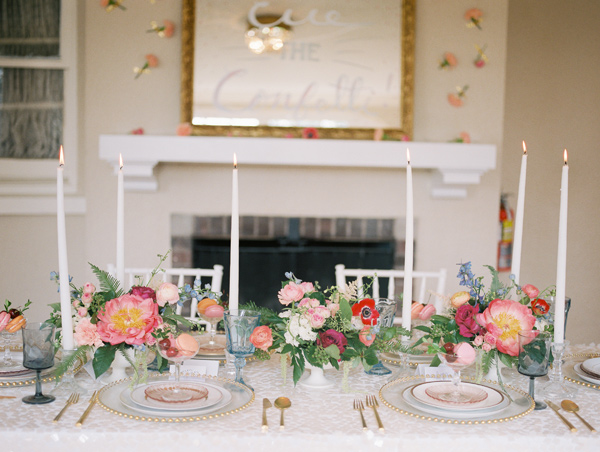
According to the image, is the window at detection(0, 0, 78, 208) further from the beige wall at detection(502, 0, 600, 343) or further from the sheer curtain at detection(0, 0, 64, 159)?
the beige wall at detection(502, 0, 600, 343)

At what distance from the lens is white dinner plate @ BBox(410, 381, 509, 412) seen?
1252 millimetres

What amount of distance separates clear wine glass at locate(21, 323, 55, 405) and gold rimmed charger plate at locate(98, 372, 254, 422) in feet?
0.40

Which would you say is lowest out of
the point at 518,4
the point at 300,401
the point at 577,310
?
the point at 577,310

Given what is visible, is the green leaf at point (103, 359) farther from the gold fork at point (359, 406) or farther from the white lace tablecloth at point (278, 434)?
the gold fork at point (359, 406)

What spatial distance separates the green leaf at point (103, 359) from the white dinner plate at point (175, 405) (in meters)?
0.07

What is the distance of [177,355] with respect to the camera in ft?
4.32

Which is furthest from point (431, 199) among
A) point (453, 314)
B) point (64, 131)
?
point (64, 131)

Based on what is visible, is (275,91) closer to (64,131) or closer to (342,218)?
(342,218)

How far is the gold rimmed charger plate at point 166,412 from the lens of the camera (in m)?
1.20

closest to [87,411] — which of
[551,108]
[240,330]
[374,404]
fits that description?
[240,330]

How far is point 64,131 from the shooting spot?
10.7 feet

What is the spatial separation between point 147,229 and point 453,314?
1.91 m

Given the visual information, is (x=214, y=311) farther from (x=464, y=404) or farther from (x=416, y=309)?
(x=464, y=404)

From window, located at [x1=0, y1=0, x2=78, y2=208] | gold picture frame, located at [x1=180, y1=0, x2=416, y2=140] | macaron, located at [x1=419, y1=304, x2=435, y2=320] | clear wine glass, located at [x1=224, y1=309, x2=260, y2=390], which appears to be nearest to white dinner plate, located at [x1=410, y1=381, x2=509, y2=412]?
macaron, located at [x1=419, y1=304, x2=435, y2=320]
